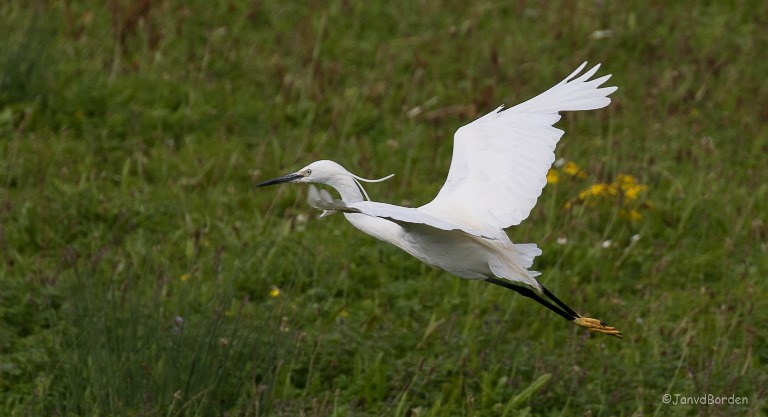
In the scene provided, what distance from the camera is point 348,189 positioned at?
4309mm

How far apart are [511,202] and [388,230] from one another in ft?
1.47

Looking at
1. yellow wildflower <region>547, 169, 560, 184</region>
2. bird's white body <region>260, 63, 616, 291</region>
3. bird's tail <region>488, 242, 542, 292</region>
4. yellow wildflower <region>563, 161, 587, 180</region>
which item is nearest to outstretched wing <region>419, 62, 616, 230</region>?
bird's white body <region>260, 63, 616, 291</region>

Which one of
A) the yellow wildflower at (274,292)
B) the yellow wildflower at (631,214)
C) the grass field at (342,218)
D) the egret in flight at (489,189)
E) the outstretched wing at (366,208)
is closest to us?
the outstretched wing at (366,208)

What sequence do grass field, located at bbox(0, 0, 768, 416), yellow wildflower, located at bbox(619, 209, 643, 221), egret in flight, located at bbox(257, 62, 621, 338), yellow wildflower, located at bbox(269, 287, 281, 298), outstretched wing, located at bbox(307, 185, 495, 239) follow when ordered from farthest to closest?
1. yellow wildflower, located at bbox(619, 209, 643, 221)
2. yellow wildflower, located at bbox(269, 287, 281, 298)
3. grass field, located at bbox(0, 0, 768, 416)
4. egret in flight, located at bbox(257, 62, 621, 338)
5. outstretched wing, located at bbox(307, 185, 495, 239)

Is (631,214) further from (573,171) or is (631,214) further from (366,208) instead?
(366,208)

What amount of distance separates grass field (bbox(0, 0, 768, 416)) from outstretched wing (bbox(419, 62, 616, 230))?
0.68m

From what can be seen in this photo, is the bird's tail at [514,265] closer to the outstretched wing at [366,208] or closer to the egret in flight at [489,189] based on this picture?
the egret in flight at [489,189]

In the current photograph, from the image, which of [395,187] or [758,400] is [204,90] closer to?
[395,187]

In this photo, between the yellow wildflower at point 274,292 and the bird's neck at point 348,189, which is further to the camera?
the yellow wildflower at point 274,292

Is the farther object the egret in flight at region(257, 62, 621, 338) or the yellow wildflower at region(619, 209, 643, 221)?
the yellow wildflower at region(619, 209, 643, 221)

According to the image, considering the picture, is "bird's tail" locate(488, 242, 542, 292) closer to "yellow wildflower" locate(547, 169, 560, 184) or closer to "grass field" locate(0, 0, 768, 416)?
"grass field" locate(0, 0, 768, 416)

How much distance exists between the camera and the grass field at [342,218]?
4.54m

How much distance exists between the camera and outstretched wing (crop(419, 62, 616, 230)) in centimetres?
432

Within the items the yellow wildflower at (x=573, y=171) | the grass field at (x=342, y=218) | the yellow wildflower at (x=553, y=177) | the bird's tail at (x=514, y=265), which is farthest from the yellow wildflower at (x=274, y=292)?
the yellow wildflower at (x=573, y=171)
